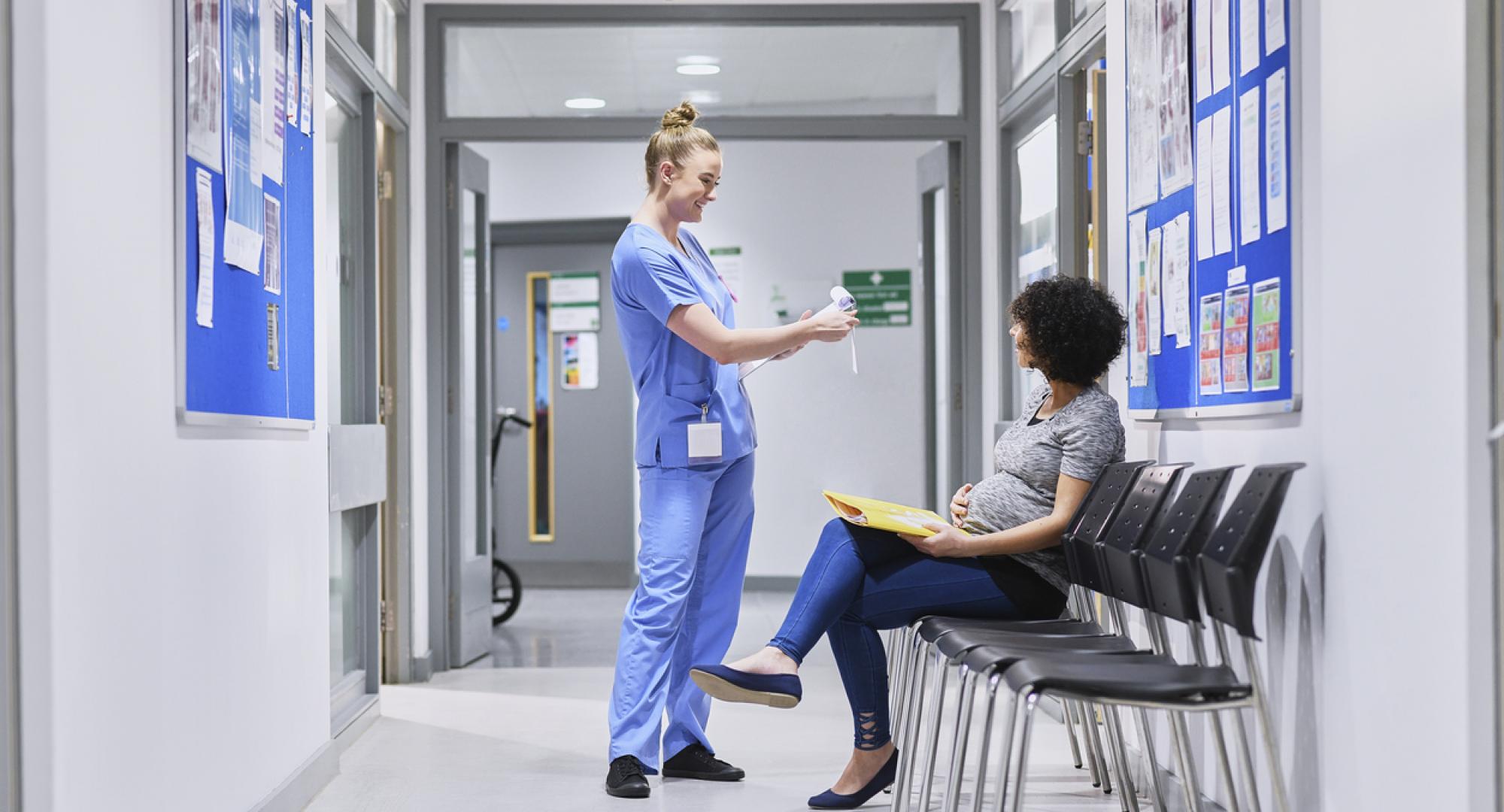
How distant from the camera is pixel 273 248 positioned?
2826 mm

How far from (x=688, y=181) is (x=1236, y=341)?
1.30 m

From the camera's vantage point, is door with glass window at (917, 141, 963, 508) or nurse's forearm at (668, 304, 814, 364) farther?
door with glass window at (917, 141, 963, 508)

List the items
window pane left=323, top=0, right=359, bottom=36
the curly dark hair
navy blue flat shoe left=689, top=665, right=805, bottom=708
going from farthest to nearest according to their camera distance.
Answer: window pane left=323, top=0, right=359, bottom=36
the curly dark hair
navy blue flat shoe left=689, top=665, right=805, bottom=708

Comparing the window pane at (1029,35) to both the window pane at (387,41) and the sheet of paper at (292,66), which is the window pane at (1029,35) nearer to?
the window pane at (387,41)

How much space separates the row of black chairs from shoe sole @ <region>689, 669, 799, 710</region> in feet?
0.83

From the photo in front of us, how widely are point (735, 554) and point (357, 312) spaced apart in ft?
4.90

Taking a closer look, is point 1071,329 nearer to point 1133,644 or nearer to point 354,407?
point 1133,644

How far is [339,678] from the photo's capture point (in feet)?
12.9

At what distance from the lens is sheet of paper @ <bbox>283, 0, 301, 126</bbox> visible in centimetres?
295

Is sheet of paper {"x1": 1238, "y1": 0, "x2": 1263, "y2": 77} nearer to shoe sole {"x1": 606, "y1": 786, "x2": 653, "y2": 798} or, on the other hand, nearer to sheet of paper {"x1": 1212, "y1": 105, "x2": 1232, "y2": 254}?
sheet of paper {"x1": 1212, "y1": 105, "x2": 1232, "y2": 254}

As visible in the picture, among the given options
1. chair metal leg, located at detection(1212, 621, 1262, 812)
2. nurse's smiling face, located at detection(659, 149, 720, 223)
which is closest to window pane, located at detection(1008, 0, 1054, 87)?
nurse's smiling face, located at detection(659, 149, 720, 223)

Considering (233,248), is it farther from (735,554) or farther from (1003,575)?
(1003,575)

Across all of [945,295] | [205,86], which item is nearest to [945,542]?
[205,86]

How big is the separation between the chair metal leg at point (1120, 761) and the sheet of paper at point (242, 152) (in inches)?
73.3
